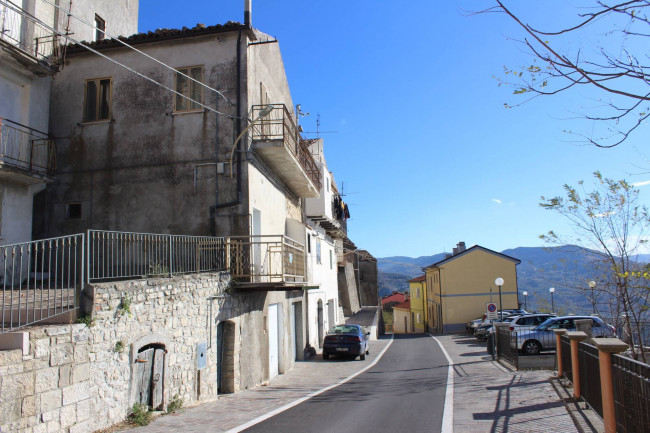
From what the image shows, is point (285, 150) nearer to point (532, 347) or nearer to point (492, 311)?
point (532, 347)

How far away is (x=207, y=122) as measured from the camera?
14.3m

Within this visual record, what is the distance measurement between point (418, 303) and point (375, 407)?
154ft

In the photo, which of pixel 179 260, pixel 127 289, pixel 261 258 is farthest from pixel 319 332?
pixel 127 289

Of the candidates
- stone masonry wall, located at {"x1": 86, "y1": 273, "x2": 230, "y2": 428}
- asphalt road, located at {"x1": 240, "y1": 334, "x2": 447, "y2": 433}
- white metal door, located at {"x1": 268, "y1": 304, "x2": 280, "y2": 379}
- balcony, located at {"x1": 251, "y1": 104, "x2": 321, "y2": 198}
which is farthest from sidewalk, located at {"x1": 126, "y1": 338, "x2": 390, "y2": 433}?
balcony, located at {"x1": 251, "y1": 104, "x2": 321, "y2": 198}

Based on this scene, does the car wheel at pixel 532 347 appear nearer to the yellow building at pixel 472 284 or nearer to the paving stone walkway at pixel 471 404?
the paving stone walkway at pixel 471 404

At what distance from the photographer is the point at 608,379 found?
6.38 meters

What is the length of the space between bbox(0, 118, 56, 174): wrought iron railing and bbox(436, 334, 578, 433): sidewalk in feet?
39.8

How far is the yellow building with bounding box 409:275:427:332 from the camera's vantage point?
52141mm

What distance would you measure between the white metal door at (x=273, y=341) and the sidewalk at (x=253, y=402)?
32 cm

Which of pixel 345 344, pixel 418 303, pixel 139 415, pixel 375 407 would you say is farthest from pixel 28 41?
pixel 418 303

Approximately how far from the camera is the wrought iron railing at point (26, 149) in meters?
12.4

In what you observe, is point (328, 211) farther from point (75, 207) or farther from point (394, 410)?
point (394, 410)

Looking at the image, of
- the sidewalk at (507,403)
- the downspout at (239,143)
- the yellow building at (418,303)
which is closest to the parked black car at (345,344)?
the sidewalk at (507,403)

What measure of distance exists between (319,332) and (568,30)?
2210cm
